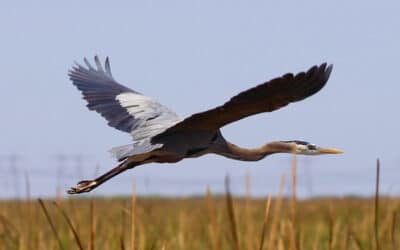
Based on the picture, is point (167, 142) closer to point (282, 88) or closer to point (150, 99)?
point (282, 88)

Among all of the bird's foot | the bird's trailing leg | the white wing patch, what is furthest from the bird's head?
the bird's foot

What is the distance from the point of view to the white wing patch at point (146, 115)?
3029mm

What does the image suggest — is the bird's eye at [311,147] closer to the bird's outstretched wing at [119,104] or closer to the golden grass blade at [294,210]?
the bird's outstretched wing at [119,104]

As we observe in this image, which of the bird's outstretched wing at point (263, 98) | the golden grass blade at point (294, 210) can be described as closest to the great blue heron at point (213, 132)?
the bird's outstretched wing at point (263, 98)

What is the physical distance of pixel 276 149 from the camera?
9.52 ft

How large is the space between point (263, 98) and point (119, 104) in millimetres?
1365

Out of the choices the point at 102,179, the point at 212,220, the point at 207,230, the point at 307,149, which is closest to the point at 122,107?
the point at 102,179

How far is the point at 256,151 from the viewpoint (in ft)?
9.56

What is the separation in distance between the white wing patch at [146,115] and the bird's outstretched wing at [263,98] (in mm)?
204

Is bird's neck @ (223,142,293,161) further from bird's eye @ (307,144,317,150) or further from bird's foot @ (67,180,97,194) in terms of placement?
bird's foot @ (67,180,97,194)

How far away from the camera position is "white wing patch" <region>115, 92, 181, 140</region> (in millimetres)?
3029

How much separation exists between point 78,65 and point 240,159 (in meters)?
1.95

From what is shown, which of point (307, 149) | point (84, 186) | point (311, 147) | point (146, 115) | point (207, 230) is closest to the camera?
point (84, 186)

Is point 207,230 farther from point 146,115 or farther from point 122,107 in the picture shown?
point 146,115
